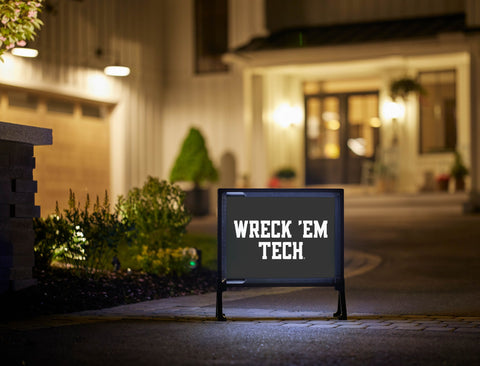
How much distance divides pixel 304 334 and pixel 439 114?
1686cm

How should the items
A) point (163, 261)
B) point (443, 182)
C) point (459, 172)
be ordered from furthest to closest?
point (443, 182), point (459, 172), point (163, 261)

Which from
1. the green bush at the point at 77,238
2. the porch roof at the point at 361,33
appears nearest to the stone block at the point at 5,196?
the green bush at the point at 77,238

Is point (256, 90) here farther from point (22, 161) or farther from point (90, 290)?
point (22, 161)

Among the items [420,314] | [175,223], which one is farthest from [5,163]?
[420,314]

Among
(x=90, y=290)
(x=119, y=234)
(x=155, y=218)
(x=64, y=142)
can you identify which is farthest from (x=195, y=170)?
(x=90, y=290)

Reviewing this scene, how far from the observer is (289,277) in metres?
7.00

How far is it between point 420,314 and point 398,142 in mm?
14637

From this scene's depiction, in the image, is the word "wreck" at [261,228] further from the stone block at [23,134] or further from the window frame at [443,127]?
the window frame at [443,127]

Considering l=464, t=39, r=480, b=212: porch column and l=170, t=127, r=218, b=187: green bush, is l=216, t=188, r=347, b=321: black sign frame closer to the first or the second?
l=464, t=39, r=480, b=212: porch column

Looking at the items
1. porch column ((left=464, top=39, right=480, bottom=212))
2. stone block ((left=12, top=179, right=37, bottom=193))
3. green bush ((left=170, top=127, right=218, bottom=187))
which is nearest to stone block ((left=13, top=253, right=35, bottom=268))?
stone block ((left=12, top=179, right=37, bottom=193))

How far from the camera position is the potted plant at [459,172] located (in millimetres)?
20016

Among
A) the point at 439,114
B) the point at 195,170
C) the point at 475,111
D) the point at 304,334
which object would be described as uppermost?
the point at 439,114

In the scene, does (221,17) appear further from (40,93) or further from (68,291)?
(68,291)

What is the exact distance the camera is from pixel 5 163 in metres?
7.77
